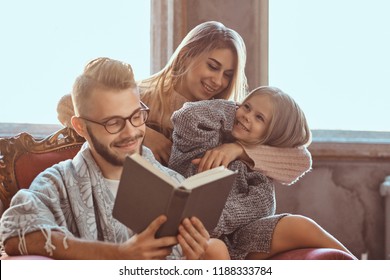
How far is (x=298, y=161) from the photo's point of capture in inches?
100

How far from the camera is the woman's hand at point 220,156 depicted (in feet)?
7.86

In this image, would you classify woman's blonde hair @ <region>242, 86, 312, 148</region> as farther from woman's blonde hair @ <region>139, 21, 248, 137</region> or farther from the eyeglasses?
the eyeglasses

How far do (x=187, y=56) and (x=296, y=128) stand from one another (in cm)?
56

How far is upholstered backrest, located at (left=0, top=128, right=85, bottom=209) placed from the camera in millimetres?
2461

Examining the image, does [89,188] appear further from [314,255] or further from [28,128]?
[28,128]

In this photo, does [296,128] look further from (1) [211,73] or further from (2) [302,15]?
(2) [302,15]

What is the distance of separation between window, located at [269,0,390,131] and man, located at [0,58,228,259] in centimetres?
193

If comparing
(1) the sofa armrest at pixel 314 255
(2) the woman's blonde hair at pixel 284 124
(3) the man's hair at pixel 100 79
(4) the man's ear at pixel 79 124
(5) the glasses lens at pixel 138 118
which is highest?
(3) the man's hair at pixel 100 79

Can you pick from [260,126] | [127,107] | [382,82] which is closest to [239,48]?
[260,126]

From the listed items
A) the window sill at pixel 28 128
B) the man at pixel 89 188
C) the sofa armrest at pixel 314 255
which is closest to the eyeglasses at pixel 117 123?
the man at pixel 89 188

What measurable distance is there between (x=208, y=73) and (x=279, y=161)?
0.47 meters

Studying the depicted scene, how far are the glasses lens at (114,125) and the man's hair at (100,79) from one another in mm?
96

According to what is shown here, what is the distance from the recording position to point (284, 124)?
2502 mm

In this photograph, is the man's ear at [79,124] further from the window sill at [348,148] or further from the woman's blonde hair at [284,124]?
the window sill at [348,148]
